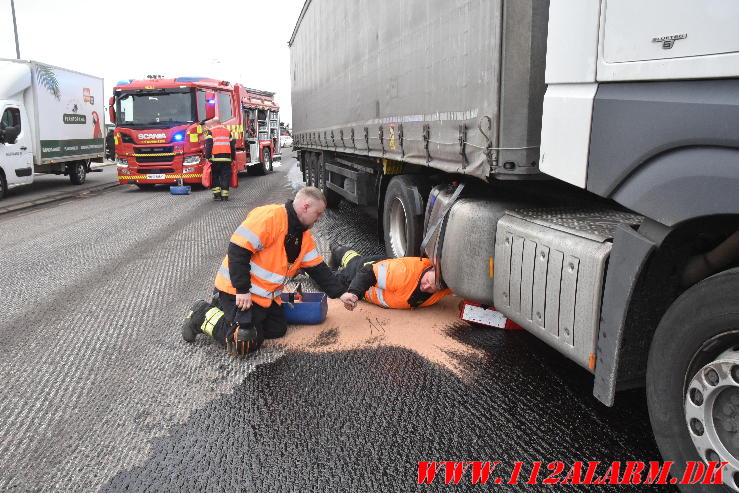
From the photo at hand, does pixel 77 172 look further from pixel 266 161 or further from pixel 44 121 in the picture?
pixel 266 161

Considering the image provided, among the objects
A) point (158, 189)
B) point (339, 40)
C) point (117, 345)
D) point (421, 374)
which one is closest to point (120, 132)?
point (158, 189)

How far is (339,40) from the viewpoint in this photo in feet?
27.1

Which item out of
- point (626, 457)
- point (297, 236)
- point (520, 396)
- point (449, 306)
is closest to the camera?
point (626, 457)

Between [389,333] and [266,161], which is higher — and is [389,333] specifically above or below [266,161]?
below

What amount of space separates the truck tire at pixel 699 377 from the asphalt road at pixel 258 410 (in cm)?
53

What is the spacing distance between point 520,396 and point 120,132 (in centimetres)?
1456

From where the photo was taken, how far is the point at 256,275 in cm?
403

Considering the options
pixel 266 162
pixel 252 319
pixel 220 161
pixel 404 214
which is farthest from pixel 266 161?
pixel 252 319

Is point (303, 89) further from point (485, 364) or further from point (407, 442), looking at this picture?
point (407, 442)

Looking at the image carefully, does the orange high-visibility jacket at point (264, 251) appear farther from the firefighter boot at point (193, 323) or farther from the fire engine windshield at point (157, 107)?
the fire engine windshield at point (157, 107)

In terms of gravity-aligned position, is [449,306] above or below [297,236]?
below

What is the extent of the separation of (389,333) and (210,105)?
1243 cm

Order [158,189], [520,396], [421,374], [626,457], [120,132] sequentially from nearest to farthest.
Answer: [626,457]
[520,396]
[421,374]
[120,132]
[158,189]

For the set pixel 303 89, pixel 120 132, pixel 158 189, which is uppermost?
pixel 303 89
